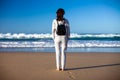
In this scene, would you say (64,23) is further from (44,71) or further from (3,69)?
(3,69)

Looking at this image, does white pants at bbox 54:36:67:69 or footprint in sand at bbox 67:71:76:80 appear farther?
white pants at bbox 54:36:67:69

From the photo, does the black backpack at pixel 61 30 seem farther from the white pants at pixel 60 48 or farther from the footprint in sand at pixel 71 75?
the footprint in sand at pixel 71 75

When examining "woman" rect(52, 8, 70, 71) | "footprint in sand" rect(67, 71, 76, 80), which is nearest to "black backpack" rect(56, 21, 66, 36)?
"woman" rect(52, 8, 70, 71)

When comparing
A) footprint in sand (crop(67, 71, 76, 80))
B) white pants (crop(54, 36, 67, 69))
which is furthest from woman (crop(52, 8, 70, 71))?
footprint in sand (crop(67, 71, 76, 80))

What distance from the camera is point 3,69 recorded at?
771 cm

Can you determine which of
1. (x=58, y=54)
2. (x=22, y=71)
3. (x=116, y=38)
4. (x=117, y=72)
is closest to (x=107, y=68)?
(x=117, y=72)

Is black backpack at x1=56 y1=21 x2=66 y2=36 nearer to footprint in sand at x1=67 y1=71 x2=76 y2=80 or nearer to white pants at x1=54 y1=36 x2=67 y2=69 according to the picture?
white pants at x1=54 y1=36 x2=67 y2=69

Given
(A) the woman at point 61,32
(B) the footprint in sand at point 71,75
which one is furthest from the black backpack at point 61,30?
(B) the footprint in sand at point 71,75

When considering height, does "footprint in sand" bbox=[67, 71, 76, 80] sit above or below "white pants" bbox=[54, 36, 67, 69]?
below

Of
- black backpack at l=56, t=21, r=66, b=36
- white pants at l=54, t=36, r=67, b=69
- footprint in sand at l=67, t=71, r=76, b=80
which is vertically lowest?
footprint in sand at l=67, t=71, r=76, b=80

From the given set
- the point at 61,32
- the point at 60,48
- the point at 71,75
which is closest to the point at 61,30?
the point at 61,32

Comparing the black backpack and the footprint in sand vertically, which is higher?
the black backpack

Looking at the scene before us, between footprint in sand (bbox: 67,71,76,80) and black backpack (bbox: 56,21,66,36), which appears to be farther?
black backpack (bbox: 56,21,66,36)

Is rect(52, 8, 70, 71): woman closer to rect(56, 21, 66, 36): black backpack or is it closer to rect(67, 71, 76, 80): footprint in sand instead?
rect(56, 21, 66, 36): black backpack
